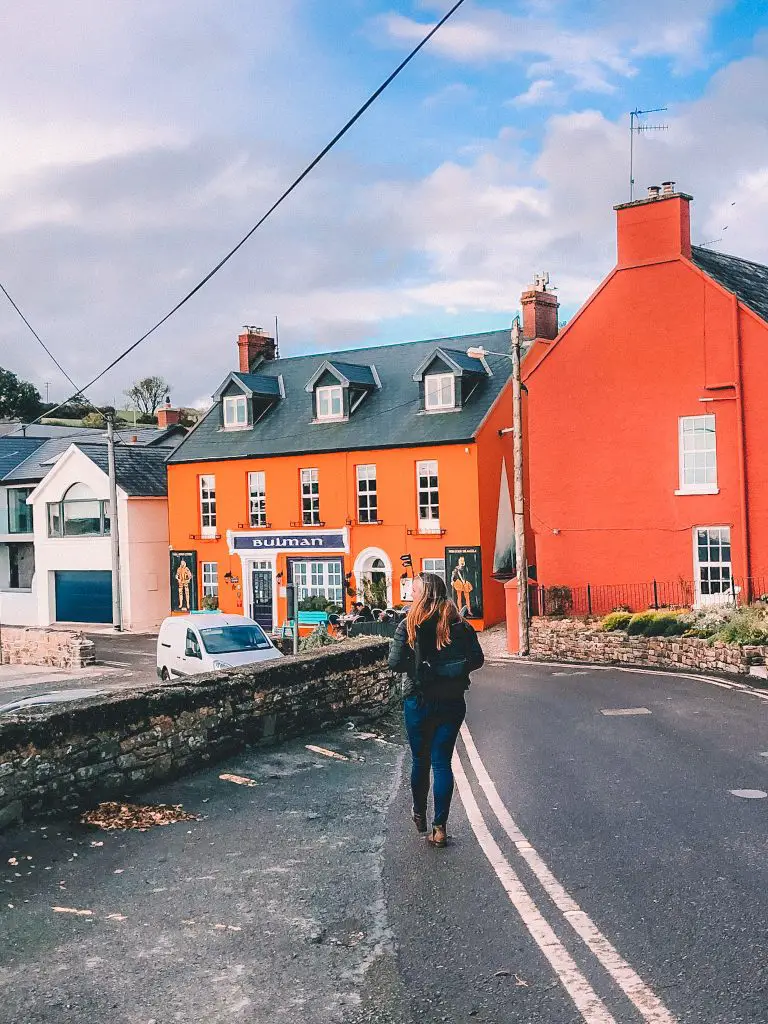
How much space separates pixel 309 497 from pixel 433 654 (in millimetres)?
32511

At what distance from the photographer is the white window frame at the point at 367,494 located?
124 ft

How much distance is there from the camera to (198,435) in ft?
144

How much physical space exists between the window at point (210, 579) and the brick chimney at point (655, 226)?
21117mm

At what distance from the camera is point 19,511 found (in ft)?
168

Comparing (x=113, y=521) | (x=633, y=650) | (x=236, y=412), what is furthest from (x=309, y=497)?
(x=633, y=650)

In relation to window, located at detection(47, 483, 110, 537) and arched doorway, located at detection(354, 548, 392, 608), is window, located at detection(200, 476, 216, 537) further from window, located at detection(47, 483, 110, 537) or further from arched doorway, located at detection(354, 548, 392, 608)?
arched doorway, located at detection(354, 548, 392, 608)

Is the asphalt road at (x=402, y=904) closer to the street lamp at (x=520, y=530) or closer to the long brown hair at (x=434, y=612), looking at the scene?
the long brown hair at (x=434, y=612)

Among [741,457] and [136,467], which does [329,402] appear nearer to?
[136,467]

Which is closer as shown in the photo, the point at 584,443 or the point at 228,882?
the point at 228,882

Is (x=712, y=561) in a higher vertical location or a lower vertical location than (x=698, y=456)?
lower

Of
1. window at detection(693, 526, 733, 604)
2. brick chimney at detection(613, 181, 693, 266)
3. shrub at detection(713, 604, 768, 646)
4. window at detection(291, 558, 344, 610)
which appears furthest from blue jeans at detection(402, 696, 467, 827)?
window at detection(291, 558, 344, 610)

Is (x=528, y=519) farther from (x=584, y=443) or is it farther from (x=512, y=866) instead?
(x=512, y=866)

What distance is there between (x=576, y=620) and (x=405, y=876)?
21.4 metres

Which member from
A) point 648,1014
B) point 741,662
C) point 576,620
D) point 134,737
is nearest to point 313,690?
point 134,737
